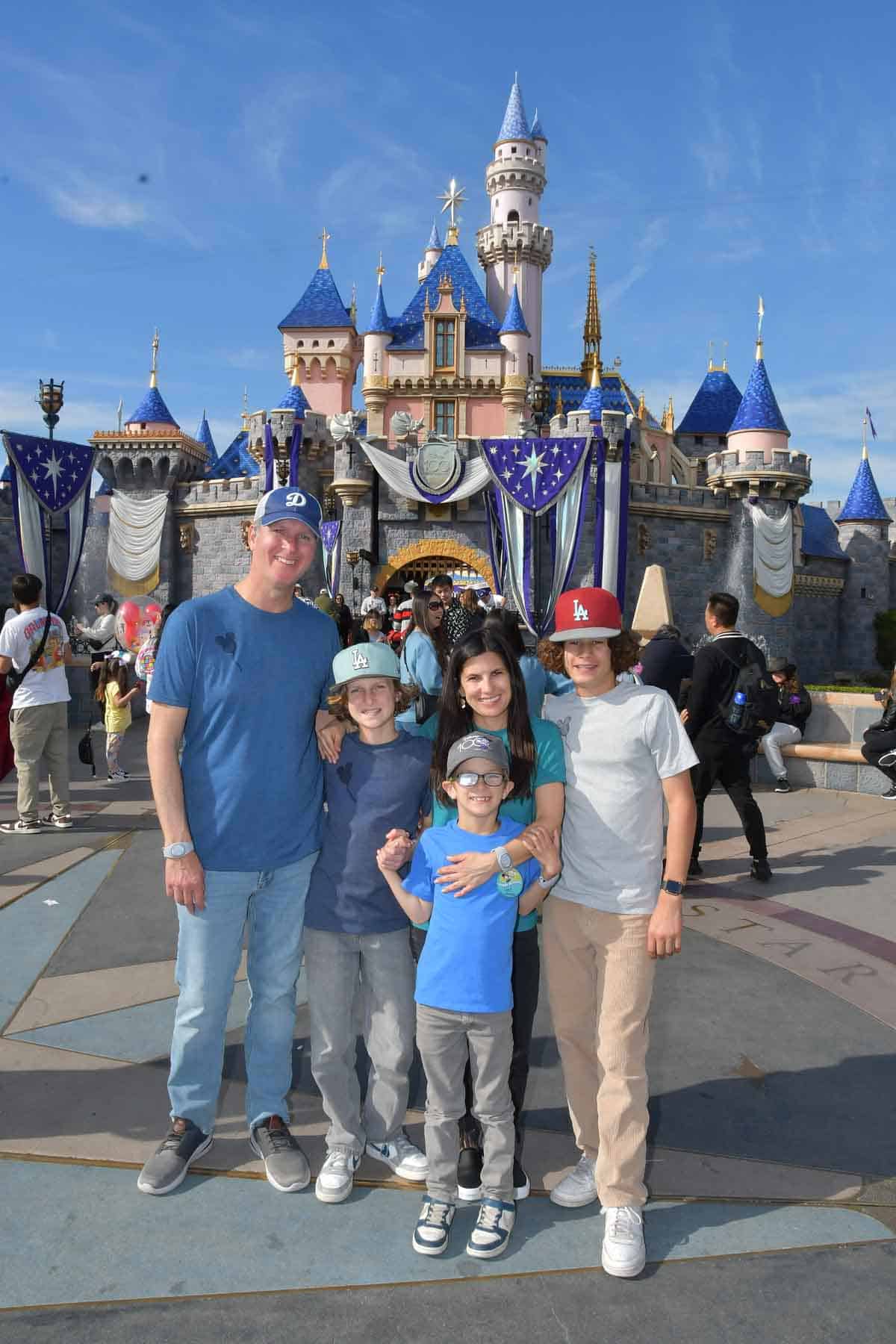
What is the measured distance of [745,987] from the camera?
3.76m

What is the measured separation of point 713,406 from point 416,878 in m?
37.4

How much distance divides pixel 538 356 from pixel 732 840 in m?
29.7

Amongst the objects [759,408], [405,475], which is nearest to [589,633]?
[405,475]

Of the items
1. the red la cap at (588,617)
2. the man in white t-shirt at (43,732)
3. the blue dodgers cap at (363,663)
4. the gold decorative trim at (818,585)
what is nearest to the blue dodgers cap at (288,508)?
the blue dodgers cap at (363,663)

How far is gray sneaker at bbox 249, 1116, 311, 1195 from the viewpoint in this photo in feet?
7.85

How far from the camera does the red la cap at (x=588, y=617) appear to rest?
2424 mm

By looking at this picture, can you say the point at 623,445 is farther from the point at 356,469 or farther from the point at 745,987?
the point at 745,987

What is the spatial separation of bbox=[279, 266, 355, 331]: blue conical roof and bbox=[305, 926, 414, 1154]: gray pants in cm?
3192

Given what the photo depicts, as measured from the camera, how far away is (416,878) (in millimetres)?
2369

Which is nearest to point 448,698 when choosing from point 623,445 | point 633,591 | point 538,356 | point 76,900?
point 76,900

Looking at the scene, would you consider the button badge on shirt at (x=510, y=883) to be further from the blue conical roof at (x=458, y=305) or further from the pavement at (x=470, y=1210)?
the blue conical roof at (x=458, y=305)

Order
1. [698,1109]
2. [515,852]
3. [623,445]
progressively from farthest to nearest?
1. [623,445]
2. [698,1109]
3. [515,852]

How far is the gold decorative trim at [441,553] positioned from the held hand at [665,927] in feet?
68.3

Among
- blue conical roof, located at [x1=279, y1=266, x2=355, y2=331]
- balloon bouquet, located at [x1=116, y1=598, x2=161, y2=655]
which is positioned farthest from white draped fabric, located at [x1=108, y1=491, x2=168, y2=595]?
blue conical roof, located at [x1=279, y1=266, x2=355, y2=331]
